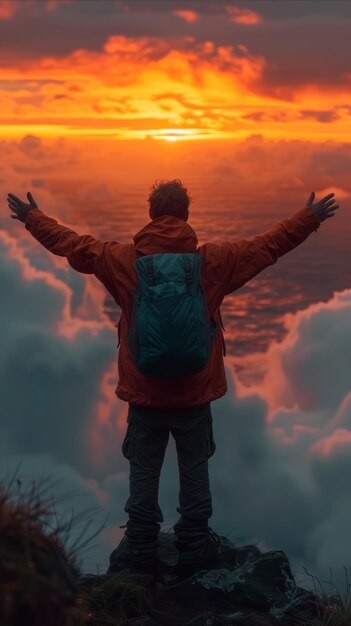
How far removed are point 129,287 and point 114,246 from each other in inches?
15.2

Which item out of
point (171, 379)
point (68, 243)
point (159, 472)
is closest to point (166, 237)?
point (68, 243)

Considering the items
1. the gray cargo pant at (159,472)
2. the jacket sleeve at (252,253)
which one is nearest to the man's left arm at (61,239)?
the jacket sleeve at (252,253)

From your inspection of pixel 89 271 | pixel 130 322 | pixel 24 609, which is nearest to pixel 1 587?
pixel 24 609

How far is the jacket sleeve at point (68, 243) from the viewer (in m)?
6.95

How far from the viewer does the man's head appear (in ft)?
22.4

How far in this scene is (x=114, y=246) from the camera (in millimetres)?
6910

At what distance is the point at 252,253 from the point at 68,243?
4.76 feet

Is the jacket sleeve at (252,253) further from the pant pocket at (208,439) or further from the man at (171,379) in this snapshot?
the pant pocket at (208,439)

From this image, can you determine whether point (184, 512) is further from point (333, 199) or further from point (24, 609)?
point (24, 609)

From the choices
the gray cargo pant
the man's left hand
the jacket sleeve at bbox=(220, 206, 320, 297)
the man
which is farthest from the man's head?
the gray cargo pant

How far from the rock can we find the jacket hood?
8.34 ft

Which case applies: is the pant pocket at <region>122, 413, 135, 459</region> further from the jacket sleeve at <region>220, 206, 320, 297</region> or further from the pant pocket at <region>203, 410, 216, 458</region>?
the jacket sleeve at <region>220, 206, 320, 297</region>

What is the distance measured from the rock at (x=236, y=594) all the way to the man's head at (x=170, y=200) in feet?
9.30

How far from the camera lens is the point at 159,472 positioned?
723cm
